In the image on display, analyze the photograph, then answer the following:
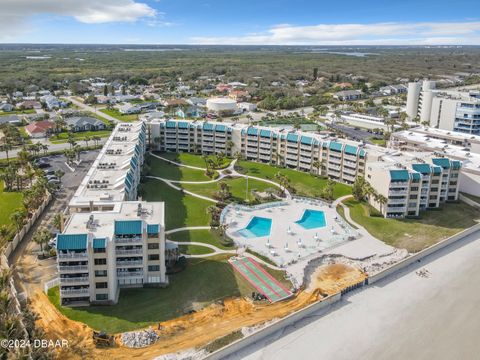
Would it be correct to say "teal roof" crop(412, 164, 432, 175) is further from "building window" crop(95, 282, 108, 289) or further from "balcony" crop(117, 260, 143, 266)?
"building window" crop(95, 282, 108, 289)

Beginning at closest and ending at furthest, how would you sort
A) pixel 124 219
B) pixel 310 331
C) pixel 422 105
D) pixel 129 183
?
1. pixel 310 331
2. pixel 124 219
3. pixel 129 183
4. pixel 422 105

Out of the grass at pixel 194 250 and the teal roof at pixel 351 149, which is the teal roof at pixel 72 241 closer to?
the grass at pixel 194 250

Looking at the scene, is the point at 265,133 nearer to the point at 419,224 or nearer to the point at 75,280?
the point at 419,224

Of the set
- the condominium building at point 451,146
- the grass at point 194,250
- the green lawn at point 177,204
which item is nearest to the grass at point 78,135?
the green lawn at point 177,204

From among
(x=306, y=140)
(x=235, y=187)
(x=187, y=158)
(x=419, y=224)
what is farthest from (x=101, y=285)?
(x=306, y=140)

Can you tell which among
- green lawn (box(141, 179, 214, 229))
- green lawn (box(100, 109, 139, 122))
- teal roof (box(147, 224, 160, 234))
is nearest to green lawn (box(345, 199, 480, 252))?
green lawn (box(141, 179, 214, 229))

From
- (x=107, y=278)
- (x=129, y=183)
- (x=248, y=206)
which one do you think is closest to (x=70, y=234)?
(x=107, y=278)

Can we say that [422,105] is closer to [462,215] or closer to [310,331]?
[462,215]
